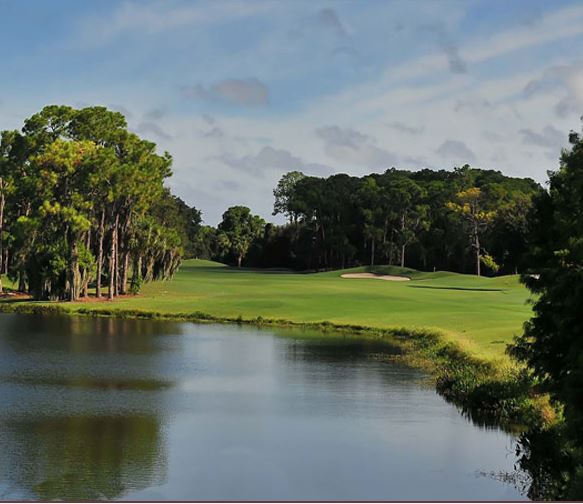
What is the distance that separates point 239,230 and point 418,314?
11443cm

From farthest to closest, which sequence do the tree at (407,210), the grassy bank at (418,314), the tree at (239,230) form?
the tree at (239,230)
the tree at (407,210)
the grassy bank at (418,314)

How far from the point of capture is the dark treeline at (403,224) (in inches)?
4845

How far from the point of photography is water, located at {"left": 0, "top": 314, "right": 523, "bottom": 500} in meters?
20.1

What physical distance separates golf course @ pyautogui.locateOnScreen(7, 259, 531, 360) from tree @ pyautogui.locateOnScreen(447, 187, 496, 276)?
820 inches

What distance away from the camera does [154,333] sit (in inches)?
2103

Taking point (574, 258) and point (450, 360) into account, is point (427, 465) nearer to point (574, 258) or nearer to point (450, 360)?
point (574, 258)

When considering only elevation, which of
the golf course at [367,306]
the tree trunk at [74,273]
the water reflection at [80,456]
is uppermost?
the tree trunk at [74,273]

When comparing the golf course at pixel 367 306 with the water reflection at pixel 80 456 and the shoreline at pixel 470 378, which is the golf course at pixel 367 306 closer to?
the shoreline at pixel 470 378

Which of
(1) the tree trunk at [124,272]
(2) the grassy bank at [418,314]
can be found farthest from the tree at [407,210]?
(1) the tree trunk at [124,272]

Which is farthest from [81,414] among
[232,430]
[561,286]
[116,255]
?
[116,255]

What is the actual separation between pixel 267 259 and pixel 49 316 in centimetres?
9928

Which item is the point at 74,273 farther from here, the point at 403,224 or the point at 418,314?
the point at 403,224

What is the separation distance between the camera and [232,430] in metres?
25.9

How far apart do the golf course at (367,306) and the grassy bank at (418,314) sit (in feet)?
0.24
